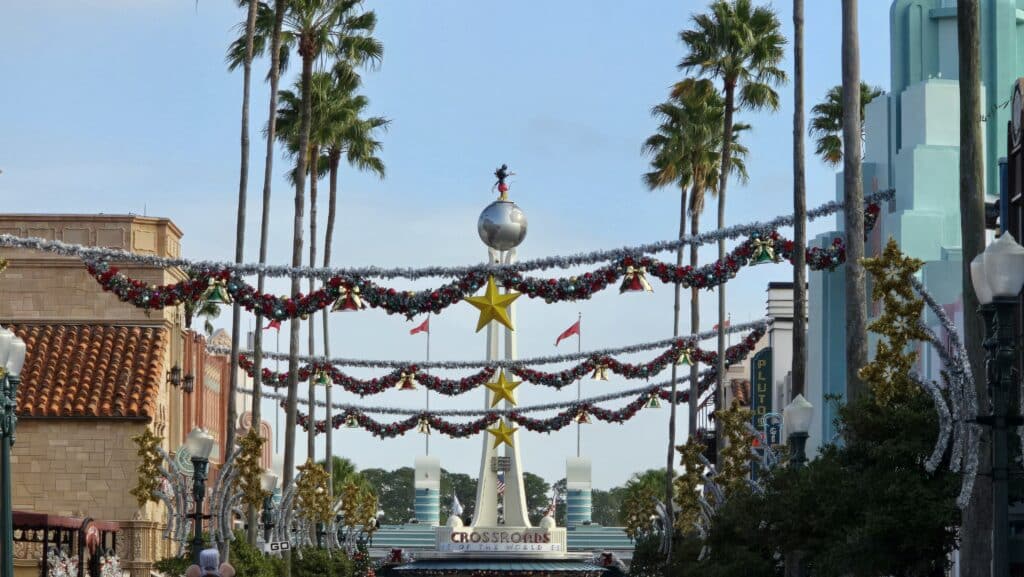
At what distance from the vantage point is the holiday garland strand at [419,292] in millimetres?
37000

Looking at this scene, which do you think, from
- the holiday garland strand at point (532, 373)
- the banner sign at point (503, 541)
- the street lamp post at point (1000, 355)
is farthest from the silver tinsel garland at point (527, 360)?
the street lamp post at point (1000, 355)

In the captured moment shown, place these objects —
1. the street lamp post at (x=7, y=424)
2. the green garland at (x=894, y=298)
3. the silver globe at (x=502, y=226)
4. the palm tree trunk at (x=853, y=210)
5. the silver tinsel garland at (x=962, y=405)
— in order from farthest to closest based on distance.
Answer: the silver globe at (x=502, y=226)
the palm tree trunk at (x=853, y=210)
the green garland at (x=894, y=298)
the street lamp post at (x=7, y=424)
the silver tinsel garland at (x=962, y=405)

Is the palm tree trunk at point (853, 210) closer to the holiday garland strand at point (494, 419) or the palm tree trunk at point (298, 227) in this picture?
the palm tree trunk at point (298, 227)

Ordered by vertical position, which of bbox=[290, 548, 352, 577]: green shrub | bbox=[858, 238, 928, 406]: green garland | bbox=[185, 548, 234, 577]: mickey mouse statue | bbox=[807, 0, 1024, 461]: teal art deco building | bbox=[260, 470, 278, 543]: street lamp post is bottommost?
bbox=[290, 548, 352, 577]: green shrub

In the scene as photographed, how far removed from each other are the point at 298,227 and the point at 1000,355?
119 feet

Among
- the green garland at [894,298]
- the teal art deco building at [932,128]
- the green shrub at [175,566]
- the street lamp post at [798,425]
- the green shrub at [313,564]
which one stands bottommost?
the green shrub at [313,564]

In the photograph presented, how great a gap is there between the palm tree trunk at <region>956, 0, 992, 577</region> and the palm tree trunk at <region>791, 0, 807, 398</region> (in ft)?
38.7

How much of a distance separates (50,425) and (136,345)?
3298mm

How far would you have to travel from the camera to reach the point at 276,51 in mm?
46125

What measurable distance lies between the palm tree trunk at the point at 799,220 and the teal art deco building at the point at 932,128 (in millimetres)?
3006

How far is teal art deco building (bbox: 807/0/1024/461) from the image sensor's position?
3859 cm

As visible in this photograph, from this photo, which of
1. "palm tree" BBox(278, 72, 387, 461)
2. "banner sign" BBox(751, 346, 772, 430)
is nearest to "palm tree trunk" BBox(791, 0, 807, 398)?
"palm tree" BBox(278, 72, 387, 461)

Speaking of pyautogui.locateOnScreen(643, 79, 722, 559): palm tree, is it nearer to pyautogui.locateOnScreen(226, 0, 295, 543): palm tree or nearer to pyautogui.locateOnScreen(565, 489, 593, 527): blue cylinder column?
pyautogui.locateOnScreen(226, 0, 295, 543): palm tree

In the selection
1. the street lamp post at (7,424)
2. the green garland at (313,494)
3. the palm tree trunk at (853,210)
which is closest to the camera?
the street lamp post at (7,424)
